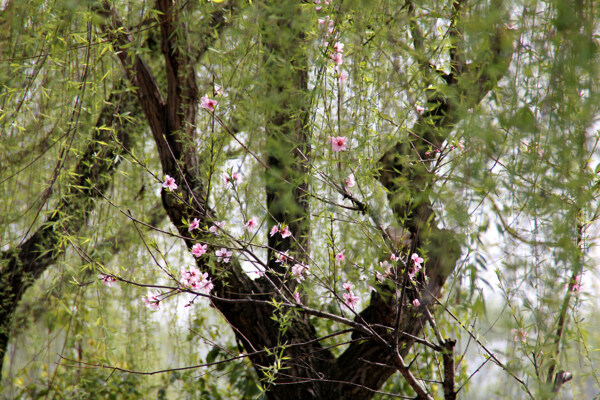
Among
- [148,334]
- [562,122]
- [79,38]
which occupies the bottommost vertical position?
[562,122]

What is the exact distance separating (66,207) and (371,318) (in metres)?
1.18

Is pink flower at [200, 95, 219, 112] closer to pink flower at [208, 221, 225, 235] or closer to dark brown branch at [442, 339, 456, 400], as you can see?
pink flower at [208, 221, 225, 235]

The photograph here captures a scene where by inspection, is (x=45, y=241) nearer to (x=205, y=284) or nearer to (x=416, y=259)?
(x=205, y=284)

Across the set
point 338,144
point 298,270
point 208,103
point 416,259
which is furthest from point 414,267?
point 208,103

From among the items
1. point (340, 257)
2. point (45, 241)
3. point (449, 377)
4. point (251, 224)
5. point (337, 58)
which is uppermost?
point (45, 241)

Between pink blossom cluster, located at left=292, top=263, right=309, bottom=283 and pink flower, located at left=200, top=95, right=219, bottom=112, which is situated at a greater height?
pink flower, located at left=200, top=95, right=219, bottom=112

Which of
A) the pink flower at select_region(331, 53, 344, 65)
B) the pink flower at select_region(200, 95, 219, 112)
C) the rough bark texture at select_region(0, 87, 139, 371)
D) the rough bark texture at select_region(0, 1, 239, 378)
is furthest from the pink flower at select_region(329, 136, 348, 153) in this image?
the rough bark texture at select_region(0, 87, 139, 371)

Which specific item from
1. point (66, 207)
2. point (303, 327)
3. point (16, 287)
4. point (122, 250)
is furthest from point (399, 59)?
point (16, 287)

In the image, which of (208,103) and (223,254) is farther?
(223,254)

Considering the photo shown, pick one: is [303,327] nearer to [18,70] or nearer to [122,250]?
[122,250]

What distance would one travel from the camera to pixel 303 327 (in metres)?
2.08

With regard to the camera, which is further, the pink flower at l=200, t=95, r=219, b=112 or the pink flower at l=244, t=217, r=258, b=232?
the pink flower at l=244, t=217, r=258, b=232

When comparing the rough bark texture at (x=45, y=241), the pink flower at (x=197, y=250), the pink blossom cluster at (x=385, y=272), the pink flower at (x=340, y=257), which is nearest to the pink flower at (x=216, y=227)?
the pink flower at (x=197, y=250)

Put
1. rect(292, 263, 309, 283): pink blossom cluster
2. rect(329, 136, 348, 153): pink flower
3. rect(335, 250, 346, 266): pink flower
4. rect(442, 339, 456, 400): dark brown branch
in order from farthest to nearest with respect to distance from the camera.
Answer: rect(335, 250, 346, 266): pink flower < rect(292, 263, 309, 283): pink blossom cluster < rect(442, 339, 456, 400): dark brown branch < rect(329, 136, 348, 153): pink flower
